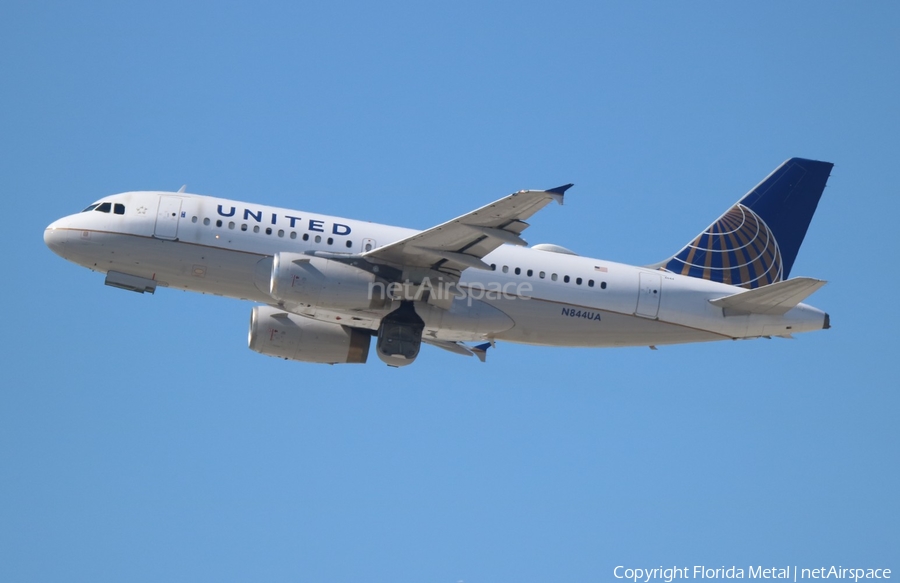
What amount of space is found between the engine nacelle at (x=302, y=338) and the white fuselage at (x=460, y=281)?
4.66 ft

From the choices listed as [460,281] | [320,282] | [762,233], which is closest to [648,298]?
[460,281]

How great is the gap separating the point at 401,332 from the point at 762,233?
50.9 feet

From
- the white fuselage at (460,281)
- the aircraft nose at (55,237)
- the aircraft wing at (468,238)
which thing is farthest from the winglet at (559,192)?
the aircraft nose at (55,237)

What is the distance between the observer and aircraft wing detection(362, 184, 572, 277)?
3238 cm

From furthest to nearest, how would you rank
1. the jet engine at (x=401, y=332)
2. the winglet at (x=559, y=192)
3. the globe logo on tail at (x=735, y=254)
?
the globe logo on tail at (x=735, y=254) < the jet engine at (x=401, y=332) < the winglet at (x=559, y=192)

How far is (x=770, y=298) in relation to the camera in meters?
38.3

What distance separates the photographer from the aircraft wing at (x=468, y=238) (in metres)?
32.4

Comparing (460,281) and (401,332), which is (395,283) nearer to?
(401,332)

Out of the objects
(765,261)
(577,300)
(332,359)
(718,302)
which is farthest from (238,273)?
(765,261)

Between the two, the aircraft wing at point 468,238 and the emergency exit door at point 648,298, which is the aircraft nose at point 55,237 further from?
the emergency exit door at point 648,298

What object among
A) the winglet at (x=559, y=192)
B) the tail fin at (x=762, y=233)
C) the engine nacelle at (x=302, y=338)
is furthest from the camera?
the tail fin at (x=762, y=233)

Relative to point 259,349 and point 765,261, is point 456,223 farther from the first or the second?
point 765,261

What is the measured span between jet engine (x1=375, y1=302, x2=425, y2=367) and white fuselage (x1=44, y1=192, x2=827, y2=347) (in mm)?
426

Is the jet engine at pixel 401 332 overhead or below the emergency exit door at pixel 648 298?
below
